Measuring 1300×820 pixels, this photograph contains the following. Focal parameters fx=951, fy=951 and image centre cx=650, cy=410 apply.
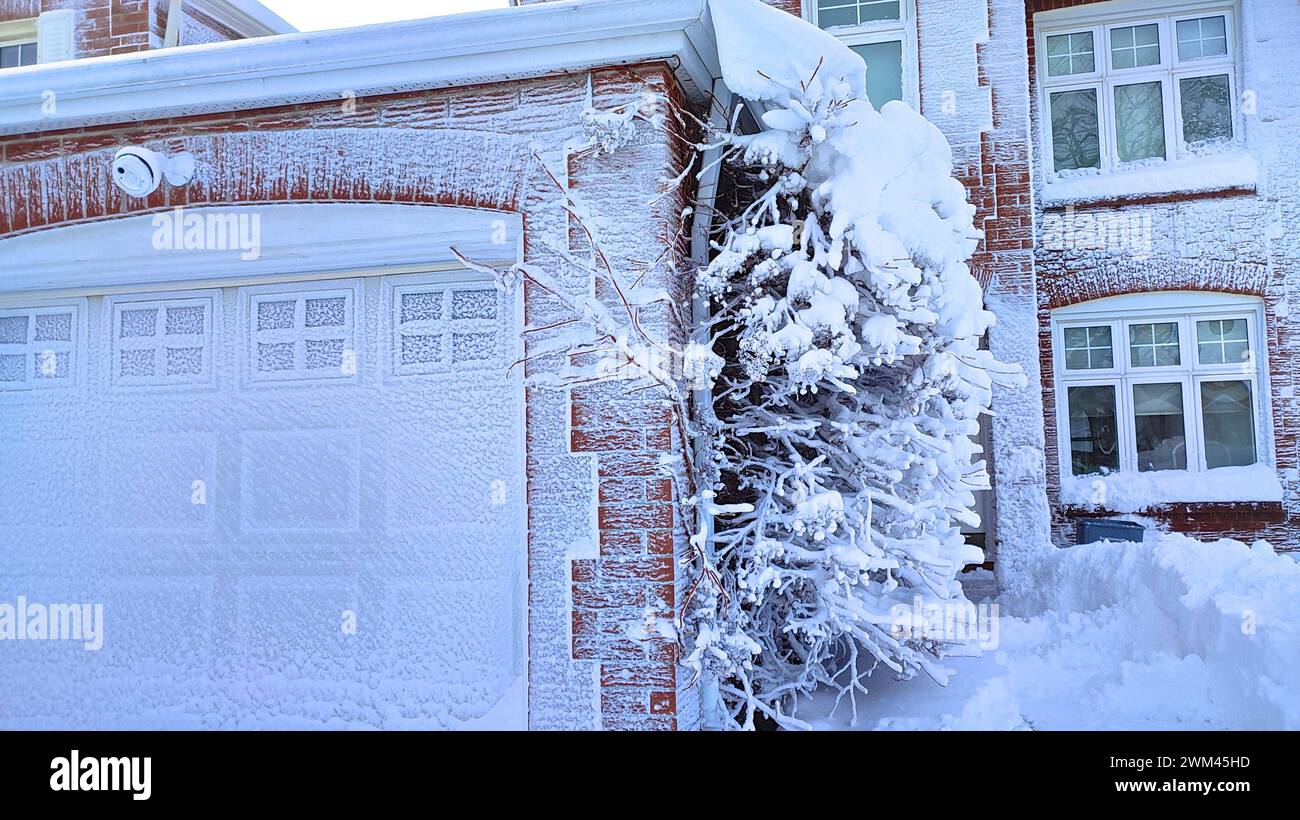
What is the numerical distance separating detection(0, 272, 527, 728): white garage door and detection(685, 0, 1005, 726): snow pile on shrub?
3.20ft

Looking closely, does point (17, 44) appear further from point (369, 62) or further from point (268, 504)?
point (268, 504)

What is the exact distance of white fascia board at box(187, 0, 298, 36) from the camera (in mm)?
9031

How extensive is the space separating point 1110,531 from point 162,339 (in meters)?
6.10

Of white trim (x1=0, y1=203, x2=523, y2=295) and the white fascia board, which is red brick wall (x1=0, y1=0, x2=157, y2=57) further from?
white trim (x1=0, y1=203, x2=523, y2=295)

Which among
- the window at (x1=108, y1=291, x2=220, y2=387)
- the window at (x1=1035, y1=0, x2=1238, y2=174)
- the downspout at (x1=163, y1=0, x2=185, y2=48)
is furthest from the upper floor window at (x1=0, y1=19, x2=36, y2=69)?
the window at (x1=1035, y1=0, x2=1238, y2=174)

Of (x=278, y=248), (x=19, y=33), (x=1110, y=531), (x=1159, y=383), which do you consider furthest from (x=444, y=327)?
(x=19, y=33)

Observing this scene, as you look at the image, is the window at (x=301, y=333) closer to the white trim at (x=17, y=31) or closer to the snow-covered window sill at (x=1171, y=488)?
the snow-covered window sill at (x=1171, y=488)

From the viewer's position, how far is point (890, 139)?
384 centimetres

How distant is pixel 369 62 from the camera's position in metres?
4.08

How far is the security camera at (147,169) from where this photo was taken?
436 centimetres

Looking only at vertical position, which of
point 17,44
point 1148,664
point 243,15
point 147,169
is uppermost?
point 243,15
